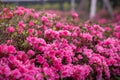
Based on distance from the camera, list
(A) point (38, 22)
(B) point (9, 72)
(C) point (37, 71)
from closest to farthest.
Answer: (B) point (9, 72), (C) point (37, 71), (A) point (38, 22)

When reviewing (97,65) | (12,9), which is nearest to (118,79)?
(97,65)

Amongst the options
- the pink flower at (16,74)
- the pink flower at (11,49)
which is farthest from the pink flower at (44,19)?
the pink flower at (16,74)

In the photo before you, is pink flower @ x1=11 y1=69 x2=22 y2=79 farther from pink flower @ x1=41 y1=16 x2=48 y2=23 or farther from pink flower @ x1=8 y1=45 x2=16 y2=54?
pink flower @ x1=41 y1=16 x2=48 y2=23

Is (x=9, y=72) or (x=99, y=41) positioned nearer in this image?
(x=9, y=72)

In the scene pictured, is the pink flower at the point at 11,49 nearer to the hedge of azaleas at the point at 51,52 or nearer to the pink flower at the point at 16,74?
the hedge of azaleas at the point at 51,52

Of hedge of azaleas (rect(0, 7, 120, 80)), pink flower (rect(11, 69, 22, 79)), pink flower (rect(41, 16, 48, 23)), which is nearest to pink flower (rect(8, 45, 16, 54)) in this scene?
hedge of azaleas (rect(0, 7, 120, 80))

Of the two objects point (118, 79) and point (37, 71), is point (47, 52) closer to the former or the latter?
point (37, 71)

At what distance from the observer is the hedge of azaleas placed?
334 centimetres

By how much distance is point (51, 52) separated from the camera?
367cm

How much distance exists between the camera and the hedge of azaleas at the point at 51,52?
11.0ft

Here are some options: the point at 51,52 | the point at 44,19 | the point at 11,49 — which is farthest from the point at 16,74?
the point at 44,19

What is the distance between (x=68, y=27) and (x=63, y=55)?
1038 millimetres

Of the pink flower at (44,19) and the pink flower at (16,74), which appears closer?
the pink flower at (16,74)

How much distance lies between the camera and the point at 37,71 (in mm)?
3318
